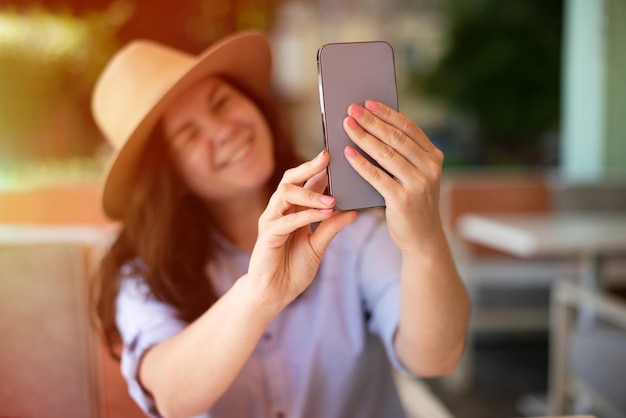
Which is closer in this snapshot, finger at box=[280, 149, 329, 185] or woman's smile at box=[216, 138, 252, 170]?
finger at box=[280, 149, 329, 185]

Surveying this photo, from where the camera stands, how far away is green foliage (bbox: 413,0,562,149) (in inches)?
199

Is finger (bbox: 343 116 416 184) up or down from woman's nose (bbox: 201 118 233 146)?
up

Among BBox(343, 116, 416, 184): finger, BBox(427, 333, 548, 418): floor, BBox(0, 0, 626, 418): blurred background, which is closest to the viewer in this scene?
BBox(343, 116, 416, 184): finger

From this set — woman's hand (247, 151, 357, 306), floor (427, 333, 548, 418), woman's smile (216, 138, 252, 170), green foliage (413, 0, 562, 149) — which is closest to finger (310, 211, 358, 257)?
woman's hand (247, 151, 357, 306)

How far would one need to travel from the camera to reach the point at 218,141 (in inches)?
26.0

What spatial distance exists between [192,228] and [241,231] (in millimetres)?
80

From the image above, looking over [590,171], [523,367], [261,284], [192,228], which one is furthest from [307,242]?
[590,171]

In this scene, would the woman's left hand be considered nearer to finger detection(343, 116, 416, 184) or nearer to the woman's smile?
finger detection(343, 116, 416, 184)

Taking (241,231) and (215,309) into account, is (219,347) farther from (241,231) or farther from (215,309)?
(241,231)

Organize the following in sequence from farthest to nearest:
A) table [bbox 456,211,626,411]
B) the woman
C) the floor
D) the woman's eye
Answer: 1. the floor
2. table [bbox 456,211,626,411]
3. the woman's eye
4. the woman

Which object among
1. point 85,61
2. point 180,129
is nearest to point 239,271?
point 180,129

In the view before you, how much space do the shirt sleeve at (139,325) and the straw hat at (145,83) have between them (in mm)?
107

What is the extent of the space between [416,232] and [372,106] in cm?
12

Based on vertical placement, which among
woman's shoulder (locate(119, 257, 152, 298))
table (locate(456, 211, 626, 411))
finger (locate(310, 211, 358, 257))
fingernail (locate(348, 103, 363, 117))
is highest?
fingernail (locate(348, 103, 363, 117))
